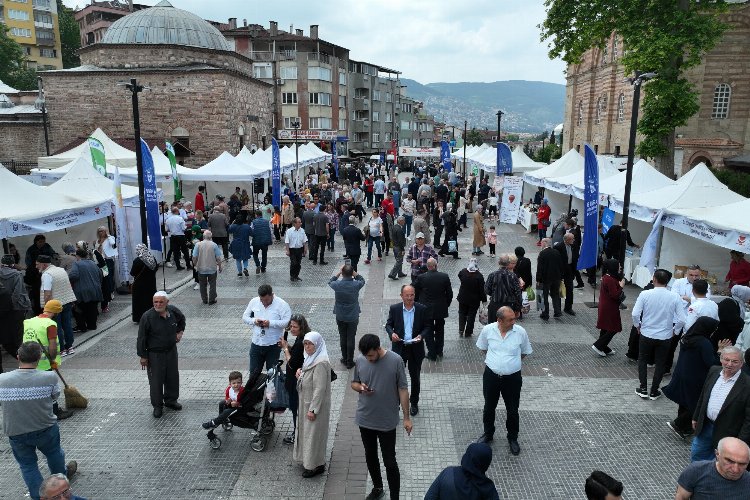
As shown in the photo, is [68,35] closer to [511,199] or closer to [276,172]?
[276,172]

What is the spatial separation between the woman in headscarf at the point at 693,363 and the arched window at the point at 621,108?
127ft

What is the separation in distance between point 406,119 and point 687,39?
72.6 m

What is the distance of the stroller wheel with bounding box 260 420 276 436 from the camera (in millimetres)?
6338

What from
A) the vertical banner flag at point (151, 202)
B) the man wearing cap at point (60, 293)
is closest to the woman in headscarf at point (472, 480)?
the man wearing cap at point (60, 293)

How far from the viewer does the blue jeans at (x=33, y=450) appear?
5062 mm

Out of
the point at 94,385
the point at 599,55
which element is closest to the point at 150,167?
the point at 94,385

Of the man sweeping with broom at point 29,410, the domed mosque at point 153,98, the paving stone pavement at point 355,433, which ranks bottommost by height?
the paving stone pavement at point 355,433

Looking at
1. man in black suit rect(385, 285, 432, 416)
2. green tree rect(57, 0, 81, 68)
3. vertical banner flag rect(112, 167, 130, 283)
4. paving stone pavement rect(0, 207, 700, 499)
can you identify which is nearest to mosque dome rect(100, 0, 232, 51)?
vertical banner flag rect(112, 167, 130, 283)

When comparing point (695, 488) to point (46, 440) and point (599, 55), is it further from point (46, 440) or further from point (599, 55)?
point (599, 55)

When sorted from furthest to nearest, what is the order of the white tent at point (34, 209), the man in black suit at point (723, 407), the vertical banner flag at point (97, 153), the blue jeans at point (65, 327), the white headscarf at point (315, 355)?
the vertical banner flag at point (97, 153)
the white tent at point (34, 209)
the blue jeans at point (65, 327)
the white headscarf at point (315, 355)
the man in black suit at point (723, 407)

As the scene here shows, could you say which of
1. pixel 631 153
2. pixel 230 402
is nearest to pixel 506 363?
pixel 230 402

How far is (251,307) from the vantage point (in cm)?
719

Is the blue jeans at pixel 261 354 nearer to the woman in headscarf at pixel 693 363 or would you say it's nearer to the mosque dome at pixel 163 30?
the woman in headscarf at pixel 693 363

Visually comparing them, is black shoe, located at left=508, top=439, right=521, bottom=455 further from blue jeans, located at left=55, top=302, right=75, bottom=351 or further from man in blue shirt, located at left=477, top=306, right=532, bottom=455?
blue jeans, located at left=55, top=302, right=75, bottom=351
